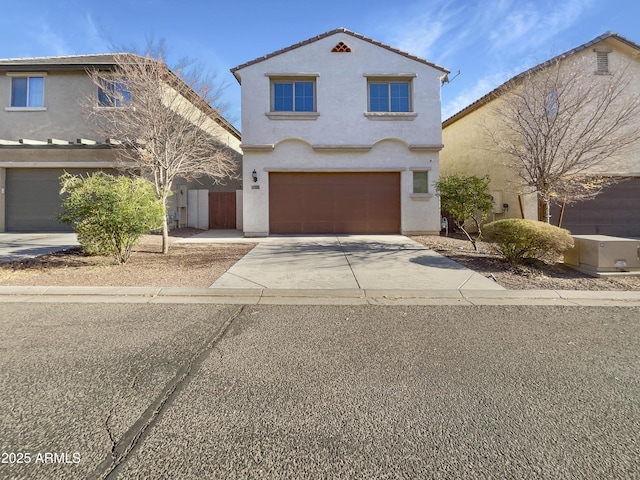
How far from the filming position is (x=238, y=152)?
18766 mm

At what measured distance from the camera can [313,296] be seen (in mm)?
5617

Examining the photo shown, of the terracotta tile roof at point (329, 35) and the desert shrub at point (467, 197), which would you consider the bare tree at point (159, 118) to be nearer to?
the terracotta tile roof at point (329, 35)

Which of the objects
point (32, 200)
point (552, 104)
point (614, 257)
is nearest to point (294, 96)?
point (552, 104)

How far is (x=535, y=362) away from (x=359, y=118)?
11.5 m

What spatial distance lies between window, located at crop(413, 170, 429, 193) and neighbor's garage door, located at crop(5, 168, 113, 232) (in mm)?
14868

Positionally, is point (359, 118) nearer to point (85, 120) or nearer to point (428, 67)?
point (428, 67)

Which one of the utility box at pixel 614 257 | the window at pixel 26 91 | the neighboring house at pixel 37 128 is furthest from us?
the window at pixel 26 91

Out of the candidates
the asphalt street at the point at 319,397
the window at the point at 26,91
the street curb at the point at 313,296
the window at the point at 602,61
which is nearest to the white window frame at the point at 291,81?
the street curb at the point at 313,296

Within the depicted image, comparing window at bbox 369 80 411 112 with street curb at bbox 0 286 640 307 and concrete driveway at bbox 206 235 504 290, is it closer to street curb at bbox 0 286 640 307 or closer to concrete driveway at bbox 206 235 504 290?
concrete driveway at bbox 206 235 504 290

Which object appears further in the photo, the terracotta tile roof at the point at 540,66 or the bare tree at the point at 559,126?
the terracotta tile roof at the point at 540,66

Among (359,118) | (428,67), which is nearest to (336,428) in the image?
(359,118)

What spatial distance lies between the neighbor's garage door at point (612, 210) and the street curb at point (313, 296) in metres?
9.18

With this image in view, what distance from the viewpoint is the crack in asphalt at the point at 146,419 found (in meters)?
1.94

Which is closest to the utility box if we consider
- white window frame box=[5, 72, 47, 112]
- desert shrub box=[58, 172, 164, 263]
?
desert shrub box=[58, 172, 164, 263]
